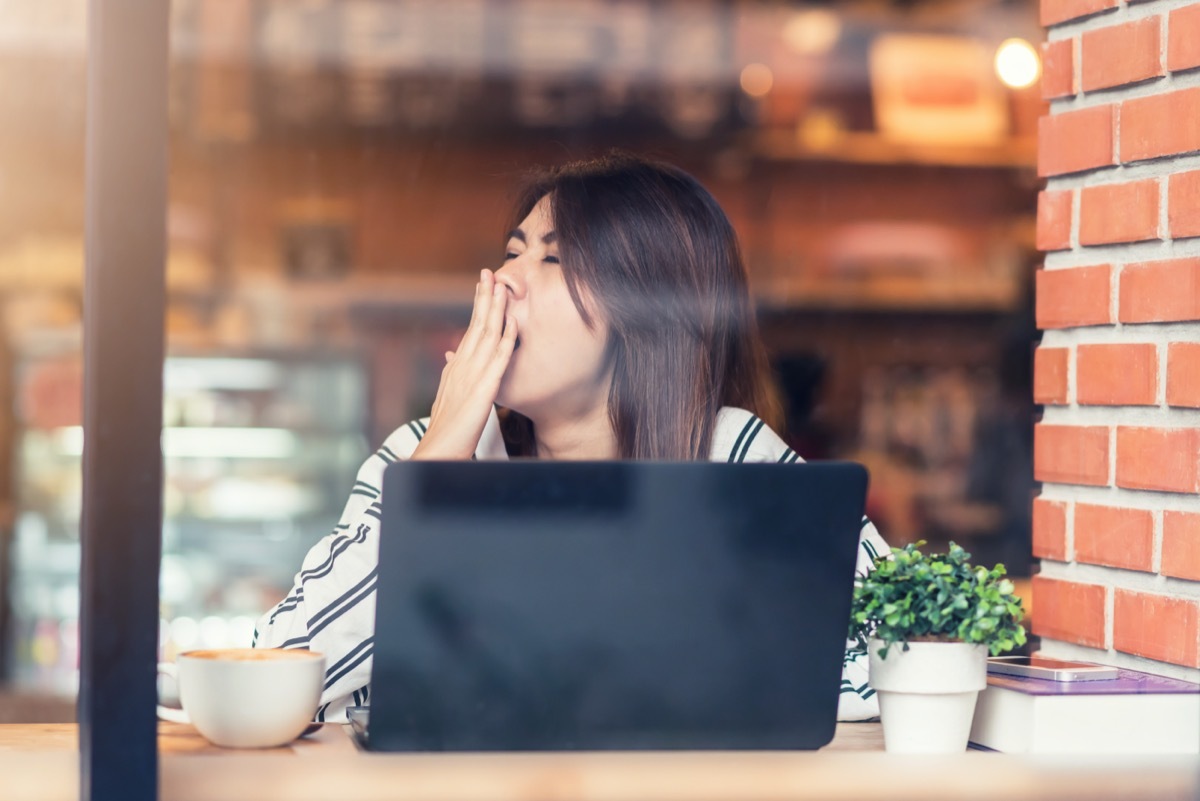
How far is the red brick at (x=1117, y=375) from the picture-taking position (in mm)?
1301

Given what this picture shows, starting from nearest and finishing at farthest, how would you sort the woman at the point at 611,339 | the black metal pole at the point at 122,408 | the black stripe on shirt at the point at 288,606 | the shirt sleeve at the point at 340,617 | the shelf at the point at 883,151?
1. the black metal pole at the point at 122,408
2. the shirt sleeve at the point at 340,617
3. the black stripe on shirt at the point at 288,606
4. the woman at the point at 611,339
5. the shelf at the point at 883,151

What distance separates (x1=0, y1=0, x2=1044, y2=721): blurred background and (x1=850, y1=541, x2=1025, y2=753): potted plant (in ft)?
10.3

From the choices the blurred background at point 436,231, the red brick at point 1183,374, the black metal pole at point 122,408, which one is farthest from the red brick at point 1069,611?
the blurred background at point 436,231

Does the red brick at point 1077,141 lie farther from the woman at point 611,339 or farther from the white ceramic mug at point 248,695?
the white ceramic mug at point 248,695

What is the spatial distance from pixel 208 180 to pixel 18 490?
116cm

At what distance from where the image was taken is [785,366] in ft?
14.9

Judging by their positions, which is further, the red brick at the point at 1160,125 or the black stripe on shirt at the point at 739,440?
the black stripe on shirt at the point at 739,440

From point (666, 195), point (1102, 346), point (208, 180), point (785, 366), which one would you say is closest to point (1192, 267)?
point (1102, 346)

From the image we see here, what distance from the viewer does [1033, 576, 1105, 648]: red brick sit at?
137 centimetres

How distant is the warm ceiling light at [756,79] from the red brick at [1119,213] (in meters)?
3.13

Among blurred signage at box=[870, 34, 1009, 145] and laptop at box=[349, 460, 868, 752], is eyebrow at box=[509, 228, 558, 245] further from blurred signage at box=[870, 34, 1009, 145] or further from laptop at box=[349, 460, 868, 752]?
blurred signage at box=[870, 34, 1009, 145]

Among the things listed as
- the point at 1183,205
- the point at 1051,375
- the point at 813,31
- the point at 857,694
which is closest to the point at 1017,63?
the point at 813,31

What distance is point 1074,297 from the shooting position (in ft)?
4.61

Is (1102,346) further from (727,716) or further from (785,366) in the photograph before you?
(785,366)
